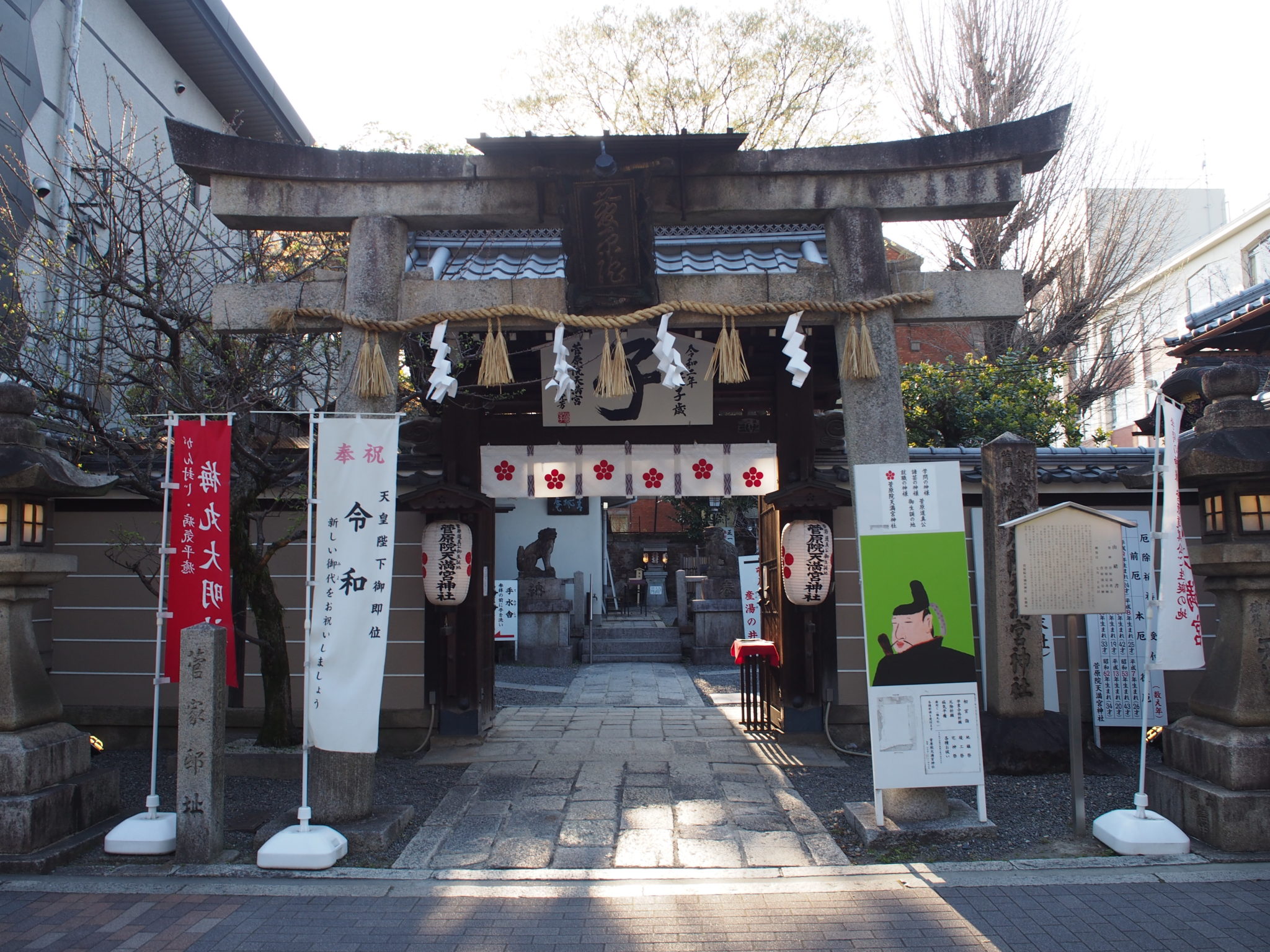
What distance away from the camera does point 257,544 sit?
792 cm

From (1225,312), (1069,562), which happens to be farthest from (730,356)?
(1225,312)

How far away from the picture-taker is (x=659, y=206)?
6.72 meters

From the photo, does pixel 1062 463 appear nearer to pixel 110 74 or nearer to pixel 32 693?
pixel 32 693

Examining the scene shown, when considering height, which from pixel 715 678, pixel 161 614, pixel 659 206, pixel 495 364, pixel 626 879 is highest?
pixel 659 206

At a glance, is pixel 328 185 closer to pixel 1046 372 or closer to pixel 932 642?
pixel 932 642

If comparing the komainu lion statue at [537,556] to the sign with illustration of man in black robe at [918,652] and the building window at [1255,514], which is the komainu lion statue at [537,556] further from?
the building window at [1255,514]

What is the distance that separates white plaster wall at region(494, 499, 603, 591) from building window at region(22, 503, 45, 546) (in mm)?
16169

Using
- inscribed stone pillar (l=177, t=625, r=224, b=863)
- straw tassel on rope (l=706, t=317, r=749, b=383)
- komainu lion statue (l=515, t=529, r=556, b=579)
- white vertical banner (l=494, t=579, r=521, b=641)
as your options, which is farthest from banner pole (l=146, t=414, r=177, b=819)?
komainu lion statue (l=515, t=529, r=556, b=579)

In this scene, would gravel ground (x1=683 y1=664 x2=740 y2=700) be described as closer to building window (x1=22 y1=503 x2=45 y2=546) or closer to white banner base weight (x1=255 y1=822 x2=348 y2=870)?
white banner base weight (x1=255 y1=822 x2=348 y2=870)

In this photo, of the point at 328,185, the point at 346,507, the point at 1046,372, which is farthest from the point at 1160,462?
the point at 1046,372

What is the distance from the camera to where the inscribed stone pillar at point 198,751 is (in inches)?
222

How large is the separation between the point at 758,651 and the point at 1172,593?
4870 millimetres

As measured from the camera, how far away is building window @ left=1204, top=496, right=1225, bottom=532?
623 cm

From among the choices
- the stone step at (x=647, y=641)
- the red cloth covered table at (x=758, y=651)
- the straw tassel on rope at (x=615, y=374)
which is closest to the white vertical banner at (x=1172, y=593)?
the straw tassel on rope at (x=615, y=374)
